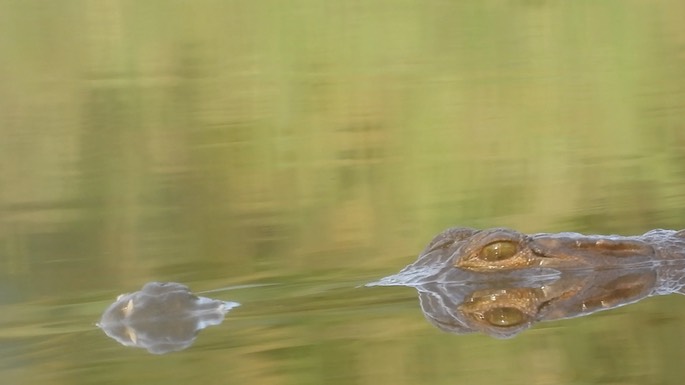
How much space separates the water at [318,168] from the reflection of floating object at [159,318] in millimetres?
81

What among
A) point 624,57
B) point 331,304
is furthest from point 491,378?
point 624,57

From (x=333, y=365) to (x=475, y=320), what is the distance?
2.07 ft

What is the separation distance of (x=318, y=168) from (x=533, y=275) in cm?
463

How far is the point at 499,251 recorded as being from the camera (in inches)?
179

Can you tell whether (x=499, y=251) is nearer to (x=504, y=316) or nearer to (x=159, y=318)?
(x=504, y=316)

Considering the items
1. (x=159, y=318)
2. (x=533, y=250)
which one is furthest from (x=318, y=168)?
(x=159, y=318)

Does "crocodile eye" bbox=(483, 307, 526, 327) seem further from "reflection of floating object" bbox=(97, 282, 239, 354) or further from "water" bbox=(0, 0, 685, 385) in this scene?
"reflection of floating object" bbox=(97, 282, 239, 354)

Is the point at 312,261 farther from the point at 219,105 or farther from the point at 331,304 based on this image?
the point at 219,105

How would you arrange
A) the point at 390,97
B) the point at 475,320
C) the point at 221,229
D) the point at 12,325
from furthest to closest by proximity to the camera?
the point at 390,97 < the point at 221,229 < the point at 12,325 < the point at 475,320

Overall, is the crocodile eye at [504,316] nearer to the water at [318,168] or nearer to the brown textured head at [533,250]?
the water at [318,168]

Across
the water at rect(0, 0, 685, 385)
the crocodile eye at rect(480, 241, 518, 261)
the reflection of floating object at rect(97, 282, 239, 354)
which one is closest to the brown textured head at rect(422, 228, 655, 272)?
the crocodile eye at rect(480, 241, 518, 261)

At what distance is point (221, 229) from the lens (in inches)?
303

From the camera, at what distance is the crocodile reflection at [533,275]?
4242mm

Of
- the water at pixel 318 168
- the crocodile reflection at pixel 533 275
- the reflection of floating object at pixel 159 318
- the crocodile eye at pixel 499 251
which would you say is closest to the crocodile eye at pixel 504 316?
the crocodile reflection at pixel 533 275
